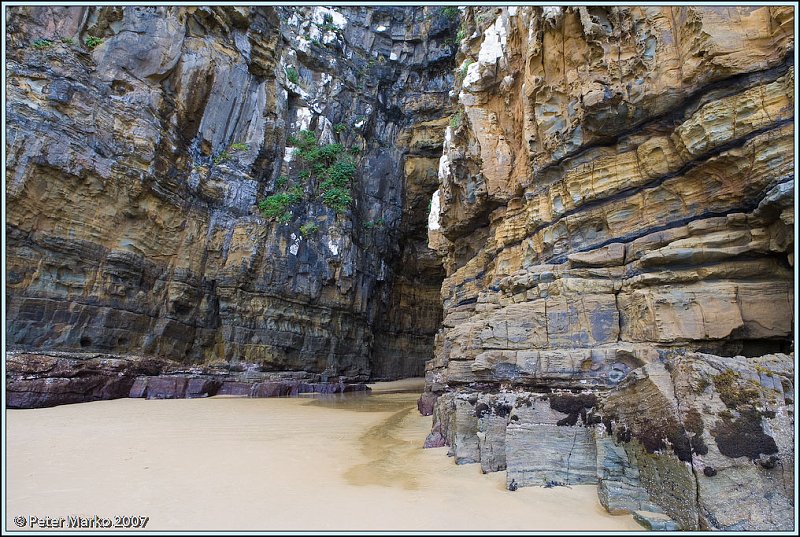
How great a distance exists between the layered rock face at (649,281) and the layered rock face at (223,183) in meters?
18.3

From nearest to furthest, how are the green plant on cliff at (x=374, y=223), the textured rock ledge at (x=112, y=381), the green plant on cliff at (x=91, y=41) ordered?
the textured rock ledge at (x=112, y=381), the green plant on cliff at (x=91, y=41), the green plant on cliff at (x=374, y=223)

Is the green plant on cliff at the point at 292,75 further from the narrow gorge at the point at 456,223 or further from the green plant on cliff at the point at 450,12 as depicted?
the green plant on cliff at the point at 450,12

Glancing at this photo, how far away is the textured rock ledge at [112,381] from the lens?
12.0 metres

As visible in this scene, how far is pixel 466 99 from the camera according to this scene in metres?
12.4

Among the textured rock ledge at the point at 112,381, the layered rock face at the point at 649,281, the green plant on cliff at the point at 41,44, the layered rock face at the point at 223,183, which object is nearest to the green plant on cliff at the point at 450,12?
the layered rock face at the point at 223,183

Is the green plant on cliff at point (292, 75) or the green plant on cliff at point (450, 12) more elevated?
the green plant on cliff at point (450, 12)

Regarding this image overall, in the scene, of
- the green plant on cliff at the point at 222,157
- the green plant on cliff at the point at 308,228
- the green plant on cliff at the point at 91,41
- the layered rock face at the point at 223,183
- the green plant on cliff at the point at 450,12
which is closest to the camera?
the layered rock face at the point at 223,183

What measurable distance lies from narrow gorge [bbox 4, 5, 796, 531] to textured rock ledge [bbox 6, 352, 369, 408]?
0.12 m

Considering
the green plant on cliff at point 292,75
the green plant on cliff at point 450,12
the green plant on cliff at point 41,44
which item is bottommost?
the green plant on cliff at point 41,44

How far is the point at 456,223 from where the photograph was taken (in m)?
14.7

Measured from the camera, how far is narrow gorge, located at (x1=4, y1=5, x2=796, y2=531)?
487 cm

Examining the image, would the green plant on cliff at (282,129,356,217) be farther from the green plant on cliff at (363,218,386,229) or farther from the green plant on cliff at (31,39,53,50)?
the green plant on cliff at (31,39,53,50)

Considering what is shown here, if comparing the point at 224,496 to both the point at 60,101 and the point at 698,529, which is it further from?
the point at 60,101

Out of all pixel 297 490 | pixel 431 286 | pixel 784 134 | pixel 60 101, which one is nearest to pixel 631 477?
pixel 297 490
